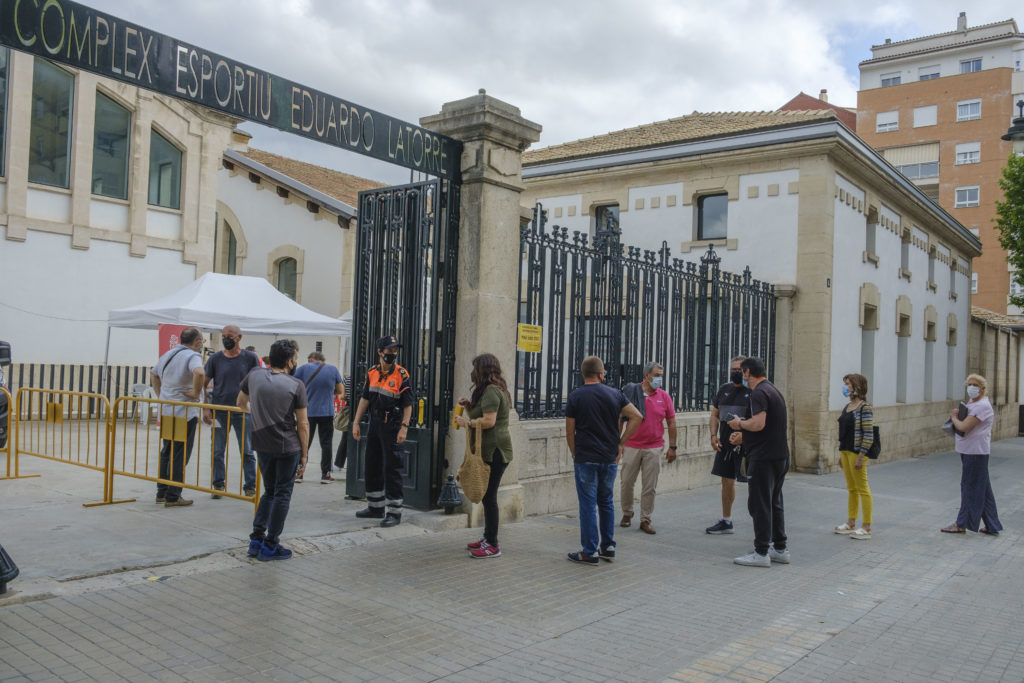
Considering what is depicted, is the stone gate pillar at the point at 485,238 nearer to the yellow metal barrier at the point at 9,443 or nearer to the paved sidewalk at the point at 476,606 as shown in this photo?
the paved sidewalk at the point at 476,606

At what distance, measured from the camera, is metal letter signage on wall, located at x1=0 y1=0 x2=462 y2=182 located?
16.6ft

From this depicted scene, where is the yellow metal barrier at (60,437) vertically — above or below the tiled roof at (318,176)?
below

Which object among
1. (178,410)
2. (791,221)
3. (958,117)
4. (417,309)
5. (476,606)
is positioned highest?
(958,117)

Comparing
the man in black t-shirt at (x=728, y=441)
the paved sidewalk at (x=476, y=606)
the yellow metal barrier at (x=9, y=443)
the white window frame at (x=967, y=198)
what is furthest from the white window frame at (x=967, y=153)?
the yellow metal barrier at (x=9, y=443)

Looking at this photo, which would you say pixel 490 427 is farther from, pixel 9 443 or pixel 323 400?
pixel 9 443

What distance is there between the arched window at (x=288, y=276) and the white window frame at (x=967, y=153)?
1621 inches

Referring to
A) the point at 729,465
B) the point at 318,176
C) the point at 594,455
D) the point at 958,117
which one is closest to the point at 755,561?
the point at 729,465

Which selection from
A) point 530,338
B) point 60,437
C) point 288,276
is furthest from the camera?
point 288,276

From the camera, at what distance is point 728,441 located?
26.4 ft

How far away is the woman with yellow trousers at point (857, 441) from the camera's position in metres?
8.18

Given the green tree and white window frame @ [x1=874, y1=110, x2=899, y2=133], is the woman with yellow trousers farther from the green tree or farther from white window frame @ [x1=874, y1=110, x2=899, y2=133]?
white window frame @ [x1=874, y1=110, x2=899, y2=133]

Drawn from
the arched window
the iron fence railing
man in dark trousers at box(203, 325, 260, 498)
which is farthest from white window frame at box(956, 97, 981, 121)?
man in dark trousers at box(203, 325, 260, 498)

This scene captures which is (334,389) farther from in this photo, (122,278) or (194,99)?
(122,278)

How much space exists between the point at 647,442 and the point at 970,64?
2107 inches
